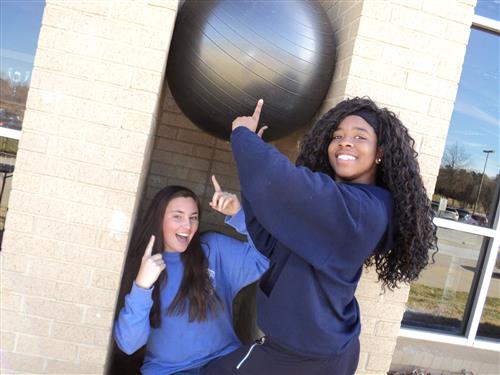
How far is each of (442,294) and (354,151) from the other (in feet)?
6.08

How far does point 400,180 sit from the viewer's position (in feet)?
5.87

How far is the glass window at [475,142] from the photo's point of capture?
122 inches

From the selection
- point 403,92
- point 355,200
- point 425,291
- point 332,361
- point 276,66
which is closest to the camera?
point 355,200

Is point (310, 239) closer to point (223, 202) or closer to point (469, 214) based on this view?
point (223, 202)

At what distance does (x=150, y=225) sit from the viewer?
7.84 ft

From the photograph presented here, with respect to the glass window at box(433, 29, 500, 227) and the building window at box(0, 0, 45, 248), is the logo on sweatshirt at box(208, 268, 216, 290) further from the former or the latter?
the glass window at box(433, 29, 500, 227)

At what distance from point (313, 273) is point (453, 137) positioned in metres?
1.95

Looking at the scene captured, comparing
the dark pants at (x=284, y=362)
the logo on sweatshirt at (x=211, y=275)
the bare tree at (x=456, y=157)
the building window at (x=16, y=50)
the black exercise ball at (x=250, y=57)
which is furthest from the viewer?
the bare tree at (x=456, y=157)

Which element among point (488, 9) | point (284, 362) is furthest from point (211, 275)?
point (488, 9)

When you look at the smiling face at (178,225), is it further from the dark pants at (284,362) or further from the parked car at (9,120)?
the parked car at (9,120)

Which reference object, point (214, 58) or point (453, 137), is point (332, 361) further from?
point (453, 137)

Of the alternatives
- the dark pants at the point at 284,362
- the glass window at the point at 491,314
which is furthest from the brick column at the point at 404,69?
the glass window at the point at 491,314

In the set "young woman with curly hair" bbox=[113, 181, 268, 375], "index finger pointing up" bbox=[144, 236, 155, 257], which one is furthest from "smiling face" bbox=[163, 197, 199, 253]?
"index finger pointing up" bbox=[144, 236, 155, 257]

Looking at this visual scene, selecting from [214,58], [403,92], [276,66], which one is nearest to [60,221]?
[214,58]
